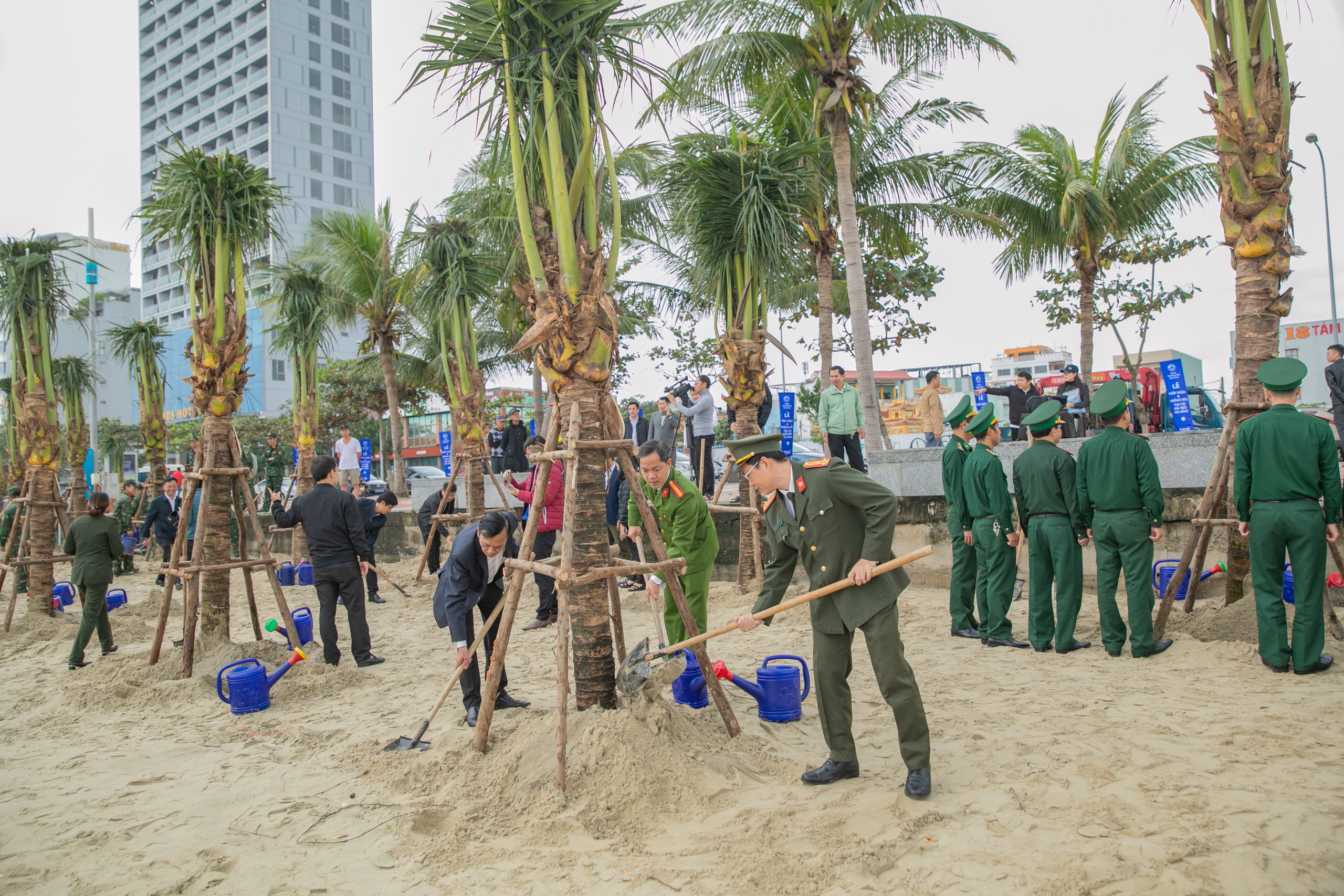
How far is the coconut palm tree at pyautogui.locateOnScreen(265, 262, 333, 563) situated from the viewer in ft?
47.8

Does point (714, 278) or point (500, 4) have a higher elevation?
point (500, 4)

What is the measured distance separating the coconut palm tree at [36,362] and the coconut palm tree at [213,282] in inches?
142

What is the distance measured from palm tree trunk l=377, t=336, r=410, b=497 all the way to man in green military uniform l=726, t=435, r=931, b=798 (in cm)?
1574

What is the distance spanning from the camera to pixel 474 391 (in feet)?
42.0

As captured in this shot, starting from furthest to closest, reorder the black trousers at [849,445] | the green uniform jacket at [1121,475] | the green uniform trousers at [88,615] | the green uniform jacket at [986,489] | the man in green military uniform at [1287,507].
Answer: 1. the black trousers at [849,445]
2. the green uniform trousers at [88,615]
3. the green uniform jacket at [986,489]
4. the green uniform jacket at [1121,475]
5. the man in green military uniform at [1287,507]

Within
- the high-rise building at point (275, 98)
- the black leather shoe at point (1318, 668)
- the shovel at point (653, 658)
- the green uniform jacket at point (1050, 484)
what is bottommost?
the black leather shoe at point (1318, 668)

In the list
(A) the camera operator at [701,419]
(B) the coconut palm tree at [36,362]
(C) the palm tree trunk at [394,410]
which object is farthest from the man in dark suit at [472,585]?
(C) the palm tree trunk at [394,410]

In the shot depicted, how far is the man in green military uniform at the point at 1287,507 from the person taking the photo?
5.16m

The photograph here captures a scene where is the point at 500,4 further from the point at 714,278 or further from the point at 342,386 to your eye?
the point at 342,386

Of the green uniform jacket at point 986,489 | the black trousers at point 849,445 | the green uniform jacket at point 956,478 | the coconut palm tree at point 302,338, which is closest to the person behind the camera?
the green uniform jacket at point 986,489

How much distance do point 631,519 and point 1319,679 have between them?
479 cm

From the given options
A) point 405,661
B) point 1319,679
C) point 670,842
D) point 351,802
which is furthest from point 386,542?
point 1319,679

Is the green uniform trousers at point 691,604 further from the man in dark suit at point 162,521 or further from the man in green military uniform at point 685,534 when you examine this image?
the man in dark suit at point 162,521

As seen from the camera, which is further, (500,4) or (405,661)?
(405,661)
